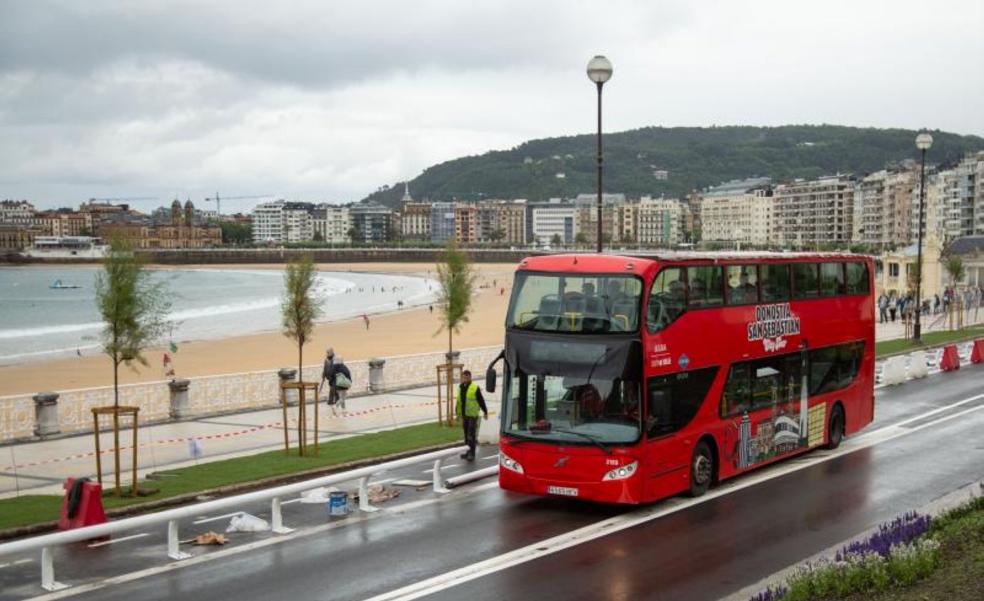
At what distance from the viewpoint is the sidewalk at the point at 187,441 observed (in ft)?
63.4

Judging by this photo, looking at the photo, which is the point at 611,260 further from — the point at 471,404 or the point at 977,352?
the point at 977,352

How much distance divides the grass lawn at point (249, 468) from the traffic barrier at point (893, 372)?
14554 millimetres

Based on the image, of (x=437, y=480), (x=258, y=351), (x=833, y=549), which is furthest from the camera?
(x=258, y=351)

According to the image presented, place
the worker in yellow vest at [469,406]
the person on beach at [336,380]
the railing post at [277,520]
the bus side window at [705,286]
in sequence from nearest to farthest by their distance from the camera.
A: the railing post at [277,520] → the bus side window at [705,286] → the worker in yellow vest at [469,406] → the person on beach at [336,380]

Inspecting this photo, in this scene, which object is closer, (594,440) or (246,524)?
(246,524)

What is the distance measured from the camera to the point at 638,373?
1485 centimetres

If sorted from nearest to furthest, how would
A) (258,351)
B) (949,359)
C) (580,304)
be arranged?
(580,304) → (949,359) → (258,351)

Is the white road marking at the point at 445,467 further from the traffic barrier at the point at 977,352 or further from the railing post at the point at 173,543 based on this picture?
the traffic barrier at the point at 977,352

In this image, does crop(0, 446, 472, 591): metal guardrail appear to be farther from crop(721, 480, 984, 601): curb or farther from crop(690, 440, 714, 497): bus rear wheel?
crop(721, 480, 984, 601): curb

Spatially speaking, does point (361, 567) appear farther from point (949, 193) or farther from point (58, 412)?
point (949, 193)

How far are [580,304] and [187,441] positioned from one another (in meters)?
10.9

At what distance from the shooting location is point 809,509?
1591 cm

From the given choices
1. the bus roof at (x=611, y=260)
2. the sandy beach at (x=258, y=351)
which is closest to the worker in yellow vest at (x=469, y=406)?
the bus roof at (x=611, y=260)

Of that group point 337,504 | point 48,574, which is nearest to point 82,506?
point 48,574
